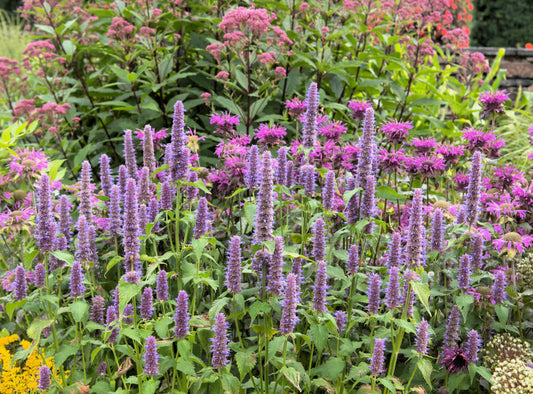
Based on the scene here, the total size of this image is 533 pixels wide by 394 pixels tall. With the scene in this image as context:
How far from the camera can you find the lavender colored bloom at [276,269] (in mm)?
2281

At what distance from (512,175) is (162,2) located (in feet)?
11.3

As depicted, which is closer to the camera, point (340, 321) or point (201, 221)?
point (201, 221)

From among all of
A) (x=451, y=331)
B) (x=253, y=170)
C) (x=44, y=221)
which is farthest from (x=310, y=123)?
(x=44, y=221)

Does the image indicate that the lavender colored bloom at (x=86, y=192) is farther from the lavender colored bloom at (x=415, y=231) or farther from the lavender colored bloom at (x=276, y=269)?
the lavender colored bloom at (x=415, y=231)

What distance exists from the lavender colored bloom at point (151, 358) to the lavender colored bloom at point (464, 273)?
59.3 inches

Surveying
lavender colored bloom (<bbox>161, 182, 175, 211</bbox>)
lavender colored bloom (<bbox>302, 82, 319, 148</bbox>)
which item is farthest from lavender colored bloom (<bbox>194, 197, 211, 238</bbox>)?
lavender colored bloom (<bbox>302, 82, 319, 148</bbox>)

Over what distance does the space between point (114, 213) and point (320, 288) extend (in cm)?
111

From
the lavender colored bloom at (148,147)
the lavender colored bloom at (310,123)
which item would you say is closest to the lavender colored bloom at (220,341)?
the lavender colored bloom at (148,147)

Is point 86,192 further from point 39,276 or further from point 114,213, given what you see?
point 39,276

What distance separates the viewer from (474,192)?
2.88m

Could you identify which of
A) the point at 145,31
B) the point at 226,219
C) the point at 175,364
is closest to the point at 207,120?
the point at 145,31

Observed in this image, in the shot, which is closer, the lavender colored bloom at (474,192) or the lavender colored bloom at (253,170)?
the lavender colored bloom at (253,170)

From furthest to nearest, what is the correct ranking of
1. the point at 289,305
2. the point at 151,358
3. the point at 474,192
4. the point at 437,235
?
the point at 474,192
the point at 437,235
the point at 151,358
the point at 289,305

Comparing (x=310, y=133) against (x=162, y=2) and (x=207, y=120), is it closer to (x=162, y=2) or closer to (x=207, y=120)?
(x=207, y=120)
